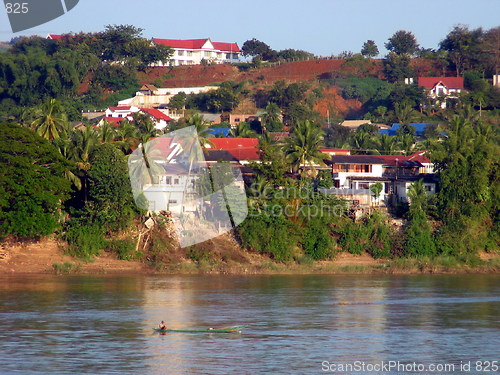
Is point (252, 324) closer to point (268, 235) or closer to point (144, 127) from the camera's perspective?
point (268, 235)

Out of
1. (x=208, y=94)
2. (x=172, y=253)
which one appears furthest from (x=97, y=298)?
(x=208, y=94)

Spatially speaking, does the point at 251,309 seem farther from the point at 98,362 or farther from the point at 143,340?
the point at 98,362

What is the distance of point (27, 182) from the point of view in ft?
140

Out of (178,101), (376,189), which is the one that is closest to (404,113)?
(178,101)

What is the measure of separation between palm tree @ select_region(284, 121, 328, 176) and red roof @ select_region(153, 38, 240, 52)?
2408 inches

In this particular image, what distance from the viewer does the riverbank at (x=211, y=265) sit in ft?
144

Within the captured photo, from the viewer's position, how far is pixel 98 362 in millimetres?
25500

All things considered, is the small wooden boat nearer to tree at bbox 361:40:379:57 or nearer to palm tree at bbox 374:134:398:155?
palm tree at bbox 374:134:398:155

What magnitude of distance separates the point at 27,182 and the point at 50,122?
6826 millimetres

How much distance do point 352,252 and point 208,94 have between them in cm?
4672

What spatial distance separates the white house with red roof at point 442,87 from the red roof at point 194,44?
34992 mm

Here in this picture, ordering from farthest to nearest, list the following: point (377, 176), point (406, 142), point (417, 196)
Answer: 1. point (406, 142)
2. point (377, 176)
3. point (417, 196)

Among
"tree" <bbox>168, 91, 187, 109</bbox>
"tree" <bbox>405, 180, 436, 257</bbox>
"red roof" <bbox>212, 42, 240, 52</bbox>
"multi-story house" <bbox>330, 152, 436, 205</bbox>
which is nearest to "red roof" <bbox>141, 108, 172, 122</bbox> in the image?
"tree" <bbox>168, 91, 187, 109</bbox>

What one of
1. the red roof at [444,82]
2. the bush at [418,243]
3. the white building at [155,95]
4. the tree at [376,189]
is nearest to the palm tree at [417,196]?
the bush at [418,243]
